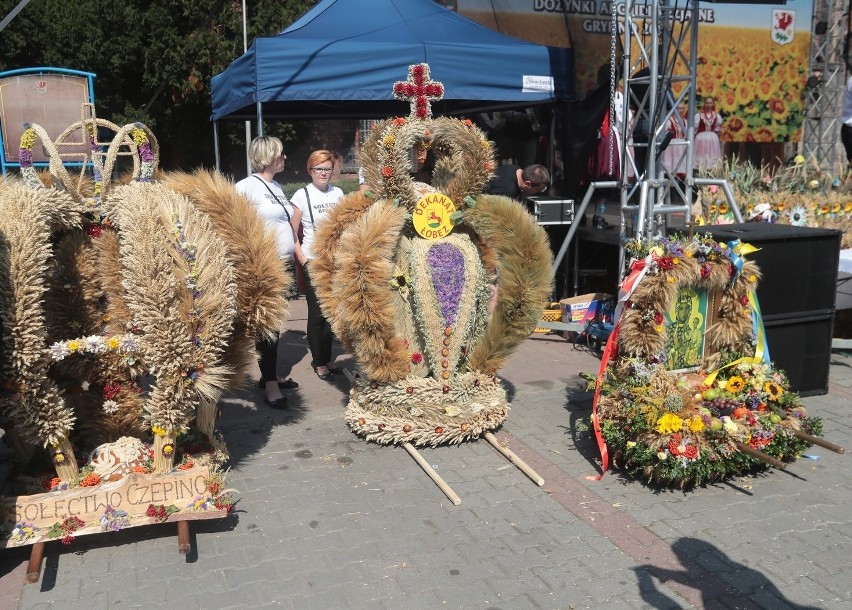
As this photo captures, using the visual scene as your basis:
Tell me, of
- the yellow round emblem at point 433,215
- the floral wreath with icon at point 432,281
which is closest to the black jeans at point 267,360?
→ the floral wreath with icon at point 432,281

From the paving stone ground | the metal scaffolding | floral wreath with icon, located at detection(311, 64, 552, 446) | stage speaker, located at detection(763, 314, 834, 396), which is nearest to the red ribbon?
the paving stone ground

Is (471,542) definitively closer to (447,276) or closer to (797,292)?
(447,276)

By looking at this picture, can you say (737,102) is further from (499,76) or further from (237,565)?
(237,565)

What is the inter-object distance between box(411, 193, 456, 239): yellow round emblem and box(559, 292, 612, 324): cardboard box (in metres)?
2.97

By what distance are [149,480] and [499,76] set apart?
580 cm

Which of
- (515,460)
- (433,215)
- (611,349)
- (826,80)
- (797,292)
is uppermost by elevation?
(826,80)

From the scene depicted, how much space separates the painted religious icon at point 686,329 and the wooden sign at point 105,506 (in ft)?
8.85

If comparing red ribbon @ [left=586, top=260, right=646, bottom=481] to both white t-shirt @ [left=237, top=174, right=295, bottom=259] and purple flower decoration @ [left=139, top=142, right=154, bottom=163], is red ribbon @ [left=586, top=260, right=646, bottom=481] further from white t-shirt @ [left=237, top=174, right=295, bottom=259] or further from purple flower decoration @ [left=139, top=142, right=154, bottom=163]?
purple flower decoration @ [left=139, top=142, right=154, bottom=163]

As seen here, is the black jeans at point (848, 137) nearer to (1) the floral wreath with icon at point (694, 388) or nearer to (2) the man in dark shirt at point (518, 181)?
(2) the man in dark shirt at point (518, 181)

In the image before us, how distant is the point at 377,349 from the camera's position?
447cm

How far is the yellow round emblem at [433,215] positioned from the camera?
4.62 metres

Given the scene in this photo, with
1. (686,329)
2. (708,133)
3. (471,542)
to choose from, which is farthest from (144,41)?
(471,542)

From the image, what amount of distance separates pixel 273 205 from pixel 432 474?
2319mm

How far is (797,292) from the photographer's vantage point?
5340mm
